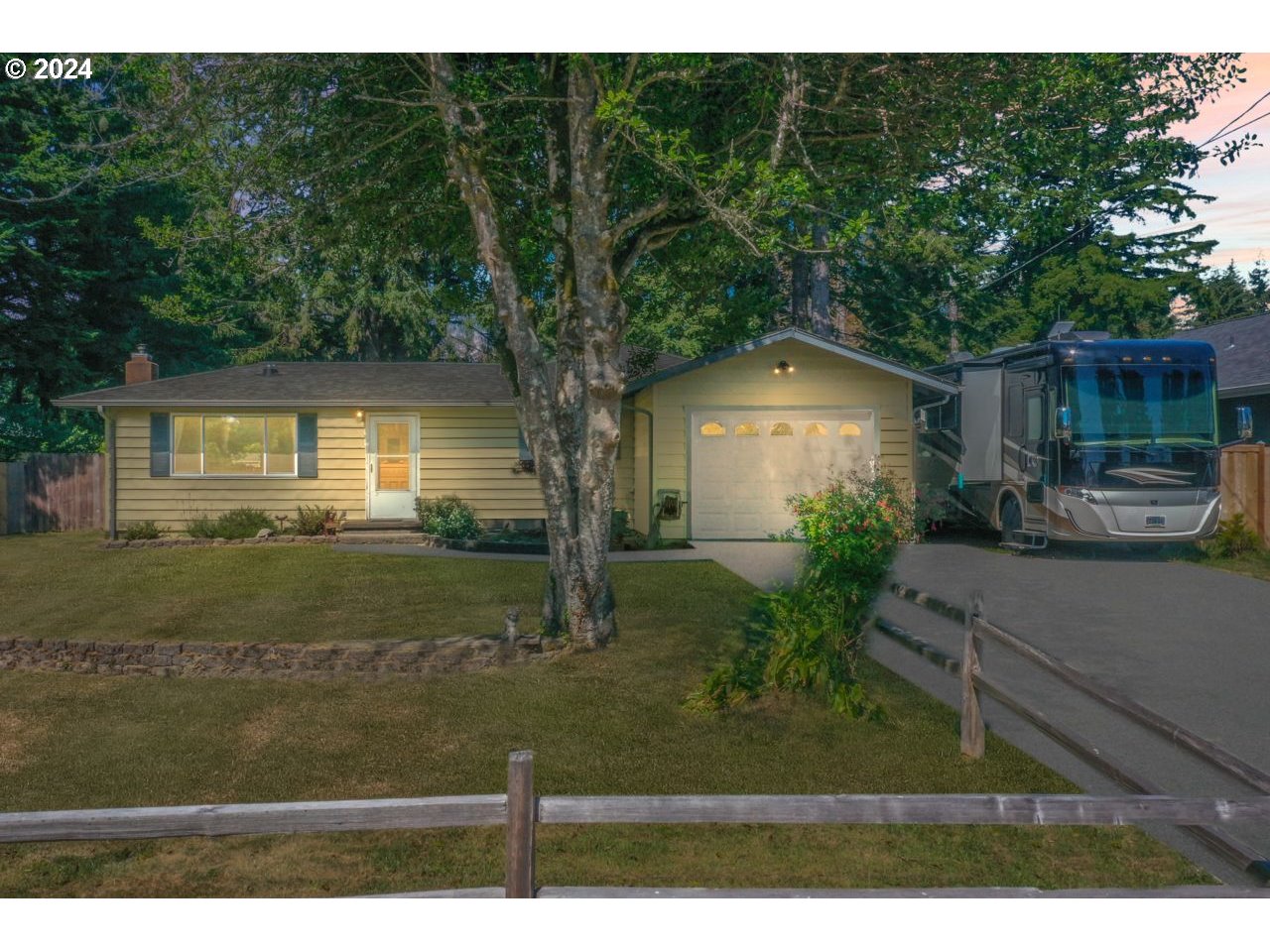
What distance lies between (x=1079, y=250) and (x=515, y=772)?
36.8 m

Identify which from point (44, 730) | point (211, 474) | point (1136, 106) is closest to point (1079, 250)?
point (1136, 106)

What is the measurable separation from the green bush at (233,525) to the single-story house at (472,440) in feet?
1.24

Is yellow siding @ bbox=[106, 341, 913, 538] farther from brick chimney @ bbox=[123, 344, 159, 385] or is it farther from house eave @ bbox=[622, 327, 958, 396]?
house eave @ bbox=[622, 327, 958, 396]

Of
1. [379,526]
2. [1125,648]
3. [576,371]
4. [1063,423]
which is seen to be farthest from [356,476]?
[1125,648]

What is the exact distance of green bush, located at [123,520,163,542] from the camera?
20984 mm

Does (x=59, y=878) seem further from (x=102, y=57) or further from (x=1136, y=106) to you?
(x=1136, y=106)

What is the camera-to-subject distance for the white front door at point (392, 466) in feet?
72.1

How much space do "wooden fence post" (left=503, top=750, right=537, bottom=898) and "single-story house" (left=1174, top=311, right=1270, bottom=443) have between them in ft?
64.5

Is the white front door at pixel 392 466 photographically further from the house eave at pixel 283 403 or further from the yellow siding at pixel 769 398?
the yellow siding at pixel 769 398

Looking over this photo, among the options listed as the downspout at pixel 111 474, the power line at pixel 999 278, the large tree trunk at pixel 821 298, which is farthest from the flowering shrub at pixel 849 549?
the power line at pixel 999 278

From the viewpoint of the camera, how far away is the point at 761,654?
28.3 ft

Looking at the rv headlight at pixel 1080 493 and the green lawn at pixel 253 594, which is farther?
the rv headlight at pixel 1080 493

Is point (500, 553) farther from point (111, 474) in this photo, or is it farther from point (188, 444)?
point (111, 474)

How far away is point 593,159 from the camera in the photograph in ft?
33.7
